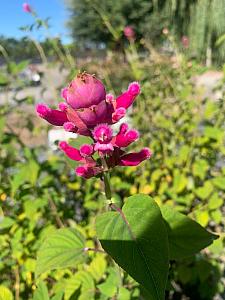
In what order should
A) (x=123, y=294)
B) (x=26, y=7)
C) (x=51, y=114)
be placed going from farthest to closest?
(x=26, y=7)
(x=123, y=294)
(x=51, y=114)

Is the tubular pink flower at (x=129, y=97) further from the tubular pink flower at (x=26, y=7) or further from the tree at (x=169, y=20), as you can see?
the tree at (x=169, y=20)

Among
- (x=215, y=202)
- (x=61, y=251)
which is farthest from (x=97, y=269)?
(x=215, y=202)

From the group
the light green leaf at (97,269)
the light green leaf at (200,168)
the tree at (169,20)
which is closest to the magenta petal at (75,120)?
the light green leaf at (97,269)

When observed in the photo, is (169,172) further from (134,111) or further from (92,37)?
(92,37)

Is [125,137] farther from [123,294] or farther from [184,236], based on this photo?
[123,294]

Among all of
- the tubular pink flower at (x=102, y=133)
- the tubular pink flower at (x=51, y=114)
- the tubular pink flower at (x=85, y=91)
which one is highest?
the tubular pink flower at (x=85, y=91)

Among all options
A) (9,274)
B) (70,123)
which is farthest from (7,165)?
(70,123)
